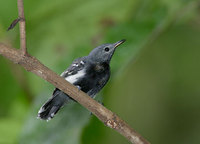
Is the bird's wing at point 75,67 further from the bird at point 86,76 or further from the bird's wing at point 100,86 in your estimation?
the bird's wing at point 100,86

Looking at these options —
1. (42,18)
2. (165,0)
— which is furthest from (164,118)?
(42,18)

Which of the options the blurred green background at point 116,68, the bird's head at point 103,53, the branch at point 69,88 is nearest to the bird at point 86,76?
the bird's head at point 103,53

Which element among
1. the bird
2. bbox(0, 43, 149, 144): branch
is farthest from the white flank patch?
bbox(0, 43, 149, 144): branch

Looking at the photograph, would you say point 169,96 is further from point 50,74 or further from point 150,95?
point 50,74

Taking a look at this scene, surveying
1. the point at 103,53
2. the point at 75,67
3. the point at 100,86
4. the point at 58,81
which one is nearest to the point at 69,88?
the point at 58,81

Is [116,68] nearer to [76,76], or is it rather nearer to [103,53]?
[103,53]
